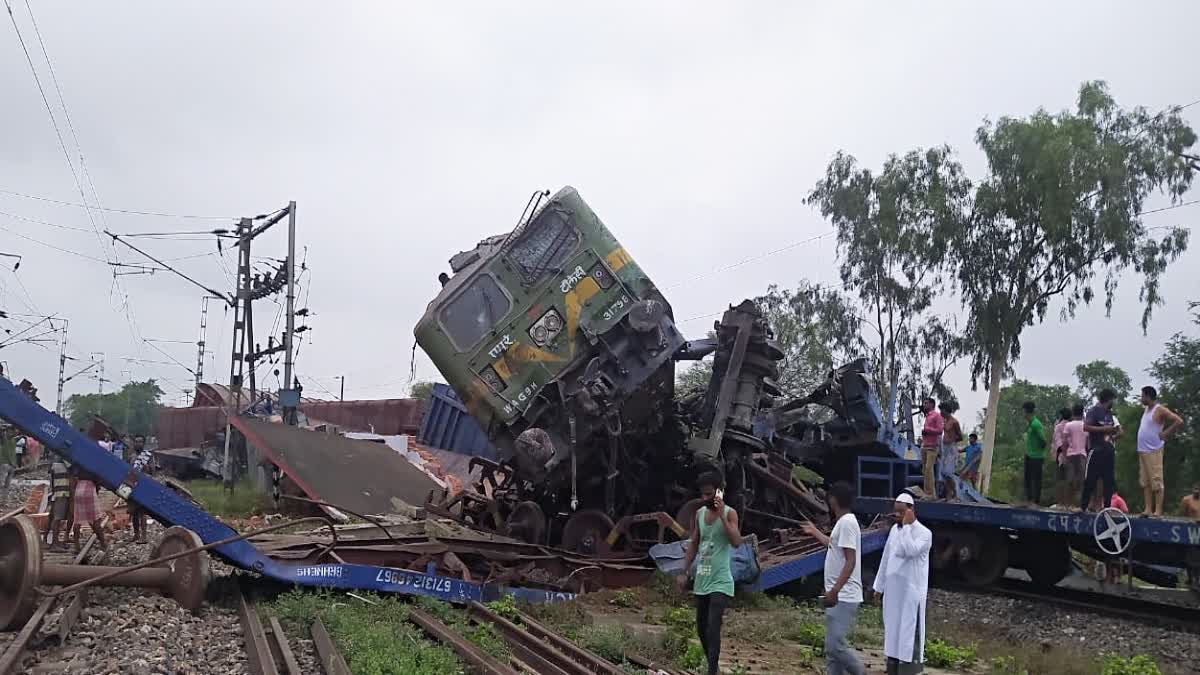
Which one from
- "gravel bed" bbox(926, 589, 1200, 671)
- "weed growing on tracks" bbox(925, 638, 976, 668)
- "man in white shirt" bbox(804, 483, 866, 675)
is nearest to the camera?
"man in white shirt" bbox(804, 483, 866, 675)

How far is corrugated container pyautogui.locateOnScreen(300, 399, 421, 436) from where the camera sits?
3362cm

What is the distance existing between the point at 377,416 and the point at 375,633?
93.0 ft

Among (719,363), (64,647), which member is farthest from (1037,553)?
(64,647)

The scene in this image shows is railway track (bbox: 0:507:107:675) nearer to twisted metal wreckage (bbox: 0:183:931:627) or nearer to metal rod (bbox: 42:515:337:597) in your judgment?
metal rod (bbox: 42:515:337:597)

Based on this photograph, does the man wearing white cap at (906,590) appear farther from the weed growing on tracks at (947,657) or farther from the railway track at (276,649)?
the railway track at (276,649)

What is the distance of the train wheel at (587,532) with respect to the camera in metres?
10.9

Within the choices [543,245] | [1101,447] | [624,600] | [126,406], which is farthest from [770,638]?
[126,406]

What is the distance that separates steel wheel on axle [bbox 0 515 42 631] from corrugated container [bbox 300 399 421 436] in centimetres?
2540

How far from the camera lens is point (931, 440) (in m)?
12.2

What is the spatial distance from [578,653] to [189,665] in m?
2.59

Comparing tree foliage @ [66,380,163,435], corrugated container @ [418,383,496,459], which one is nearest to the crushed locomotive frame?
corrugated container @ [418,383,496,459]

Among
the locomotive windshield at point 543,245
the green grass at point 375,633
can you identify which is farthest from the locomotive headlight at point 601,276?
the green grass at point 375,633

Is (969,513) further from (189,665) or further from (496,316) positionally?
(189,665)

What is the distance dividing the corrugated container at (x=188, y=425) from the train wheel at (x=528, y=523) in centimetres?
2727
